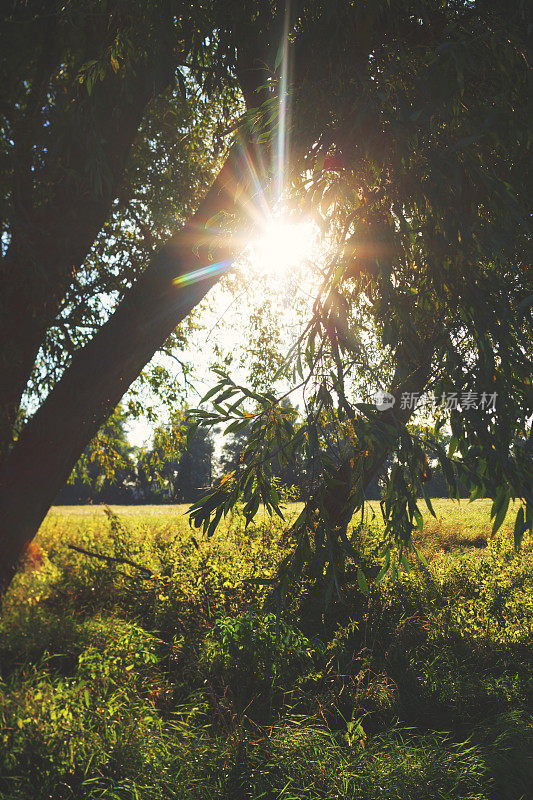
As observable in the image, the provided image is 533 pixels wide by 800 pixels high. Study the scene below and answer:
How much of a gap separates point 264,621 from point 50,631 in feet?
8.08

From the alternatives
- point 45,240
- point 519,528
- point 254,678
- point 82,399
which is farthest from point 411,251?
point 254,678

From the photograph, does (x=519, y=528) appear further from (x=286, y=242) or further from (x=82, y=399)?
(x=82, y=399)

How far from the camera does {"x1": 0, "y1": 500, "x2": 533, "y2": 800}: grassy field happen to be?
10.9 feet

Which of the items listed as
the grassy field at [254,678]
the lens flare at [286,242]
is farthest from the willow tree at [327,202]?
the grassy field at [254,678]

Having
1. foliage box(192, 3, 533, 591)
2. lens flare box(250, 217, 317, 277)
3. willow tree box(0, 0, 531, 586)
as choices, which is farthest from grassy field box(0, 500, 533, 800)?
lens flare box(250, 217, 317, 277)

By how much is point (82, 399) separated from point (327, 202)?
97.8 inches

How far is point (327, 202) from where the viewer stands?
2918mm

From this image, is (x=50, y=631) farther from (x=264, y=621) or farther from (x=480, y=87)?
(x=480, y=87)

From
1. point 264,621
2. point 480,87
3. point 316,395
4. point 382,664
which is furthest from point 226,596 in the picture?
point 480,87

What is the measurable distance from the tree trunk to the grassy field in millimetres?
1398

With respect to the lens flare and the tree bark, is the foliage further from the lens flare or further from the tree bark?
the tree bark

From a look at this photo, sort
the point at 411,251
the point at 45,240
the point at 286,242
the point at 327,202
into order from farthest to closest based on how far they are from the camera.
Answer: the point at 45,240, the point at 286,242, the point at 411,251, the point at 327,202

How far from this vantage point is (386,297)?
2.49 metres

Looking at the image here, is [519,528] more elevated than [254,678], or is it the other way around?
[519,528]
